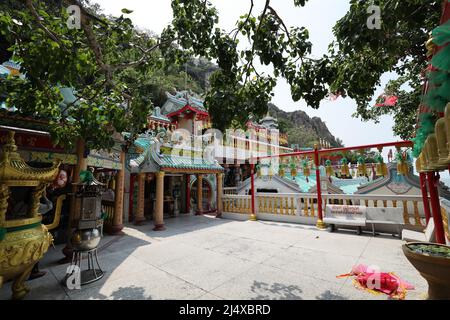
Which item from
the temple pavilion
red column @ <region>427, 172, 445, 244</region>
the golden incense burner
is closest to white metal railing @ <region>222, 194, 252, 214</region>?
the temple pavilion

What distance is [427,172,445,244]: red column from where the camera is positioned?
13.3 ft

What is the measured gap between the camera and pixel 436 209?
4141mm

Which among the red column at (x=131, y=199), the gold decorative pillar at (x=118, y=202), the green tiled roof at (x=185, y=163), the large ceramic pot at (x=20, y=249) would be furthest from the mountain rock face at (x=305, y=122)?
the large ceramic pot at (x=20, y=249)

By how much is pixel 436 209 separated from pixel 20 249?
7.38 m

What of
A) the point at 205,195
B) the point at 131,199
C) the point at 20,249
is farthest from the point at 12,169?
the point at 205,195

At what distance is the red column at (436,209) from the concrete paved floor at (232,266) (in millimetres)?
815

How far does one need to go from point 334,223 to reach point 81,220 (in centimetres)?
723

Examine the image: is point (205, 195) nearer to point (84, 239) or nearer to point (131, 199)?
point (131, 199)

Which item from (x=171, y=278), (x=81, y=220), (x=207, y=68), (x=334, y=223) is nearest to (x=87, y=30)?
(x=81, y=220)

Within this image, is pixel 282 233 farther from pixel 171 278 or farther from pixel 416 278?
pixel 171 278

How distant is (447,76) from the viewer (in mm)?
1838

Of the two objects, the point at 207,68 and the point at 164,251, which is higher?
the point at 207,68
